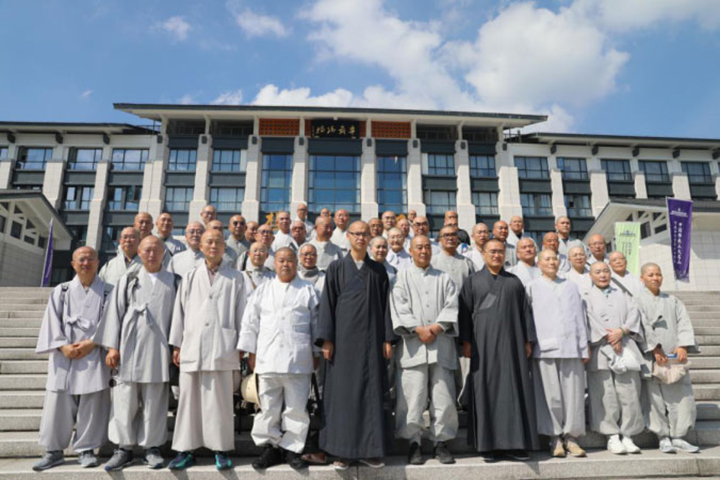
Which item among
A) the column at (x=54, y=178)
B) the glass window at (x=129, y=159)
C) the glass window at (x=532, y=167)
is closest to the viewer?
the column at (x=54, y=178)

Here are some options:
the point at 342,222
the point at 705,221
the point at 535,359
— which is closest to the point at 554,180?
the point at 705,221

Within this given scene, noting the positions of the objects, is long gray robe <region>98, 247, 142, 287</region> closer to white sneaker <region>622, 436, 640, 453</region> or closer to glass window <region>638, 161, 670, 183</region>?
white sneaker <region>622, 436, 640, 453</region>

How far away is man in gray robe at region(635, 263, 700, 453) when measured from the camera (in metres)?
4.13

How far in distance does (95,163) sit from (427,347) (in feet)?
100

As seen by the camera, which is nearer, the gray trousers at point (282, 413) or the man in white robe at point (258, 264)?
the gray trousers at point (282, 413)

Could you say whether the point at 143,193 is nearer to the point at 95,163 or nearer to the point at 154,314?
the point at 95,163

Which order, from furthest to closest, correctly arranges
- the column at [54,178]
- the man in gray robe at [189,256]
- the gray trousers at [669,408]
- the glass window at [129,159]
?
1. the glass window at [129,159]
2. the column at [54,178]
3. the man in gray robe at [189,256]
4. the gray trousers at [669,408]

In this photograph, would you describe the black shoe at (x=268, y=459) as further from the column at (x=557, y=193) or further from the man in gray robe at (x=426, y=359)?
the column at (x=557, y=193)

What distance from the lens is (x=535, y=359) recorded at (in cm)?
421

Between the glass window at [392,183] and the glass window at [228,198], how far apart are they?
8.98m

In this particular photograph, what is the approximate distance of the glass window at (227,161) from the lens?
90.6 ft

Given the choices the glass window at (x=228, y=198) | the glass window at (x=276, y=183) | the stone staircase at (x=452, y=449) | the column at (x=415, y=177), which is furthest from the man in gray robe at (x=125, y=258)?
the column at (x=415, y=177)

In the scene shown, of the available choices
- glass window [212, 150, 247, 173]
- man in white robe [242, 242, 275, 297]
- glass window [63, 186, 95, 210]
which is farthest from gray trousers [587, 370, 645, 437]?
glass window [63, 186, 95, 210]

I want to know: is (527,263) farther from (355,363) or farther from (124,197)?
(124,197)
